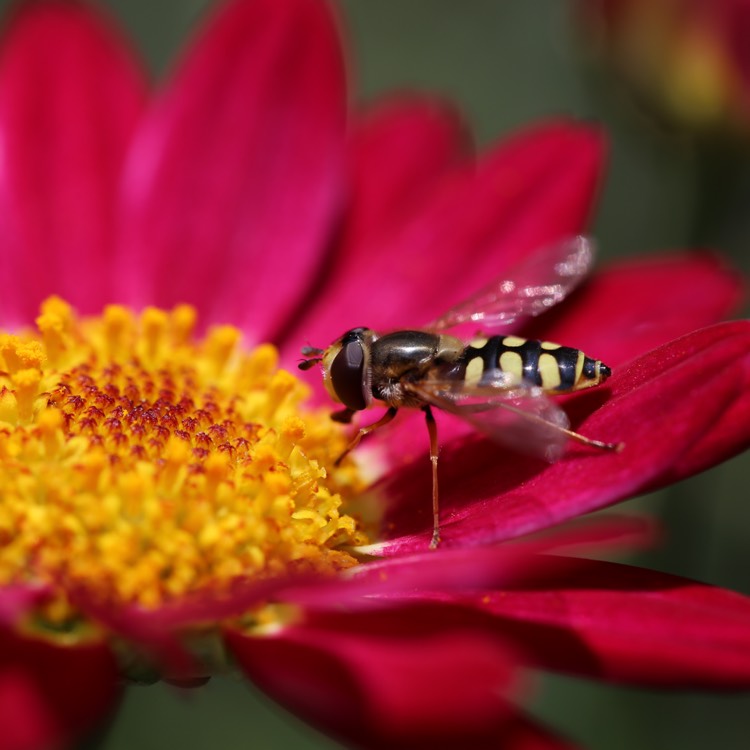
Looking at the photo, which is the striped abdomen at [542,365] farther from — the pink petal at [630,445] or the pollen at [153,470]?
the pollen at [153,470]

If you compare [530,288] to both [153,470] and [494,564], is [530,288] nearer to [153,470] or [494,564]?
[153,470]

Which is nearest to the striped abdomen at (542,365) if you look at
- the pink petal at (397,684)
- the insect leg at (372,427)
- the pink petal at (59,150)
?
the insect leg at (372,427)

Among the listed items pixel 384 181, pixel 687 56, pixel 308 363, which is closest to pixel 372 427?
pixel 308 363

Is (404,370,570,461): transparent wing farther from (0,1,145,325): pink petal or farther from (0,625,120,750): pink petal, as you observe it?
(0,1,145,325): pink petal

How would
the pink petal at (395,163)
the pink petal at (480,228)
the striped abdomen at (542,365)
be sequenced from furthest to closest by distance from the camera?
the pink petal at (395,163) → the pink petal at (480,228) → the striped abdomen at (542,365)

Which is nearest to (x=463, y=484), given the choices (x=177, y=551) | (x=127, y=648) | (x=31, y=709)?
(x=177, y=551)
